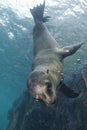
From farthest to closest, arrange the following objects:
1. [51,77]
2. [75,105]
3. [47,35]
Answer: [75,105]
[47,35]
[51,77]

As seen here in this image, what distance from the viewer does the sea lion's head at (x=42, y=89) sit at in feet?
11.6

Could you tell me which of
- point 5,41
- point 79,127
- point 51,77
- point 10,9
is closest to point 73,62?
point 5,41

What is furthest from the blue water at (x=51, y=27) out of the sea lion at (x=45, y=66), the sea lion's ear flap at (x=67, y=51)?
the sea lion's ear flap at (x=67, y=51)

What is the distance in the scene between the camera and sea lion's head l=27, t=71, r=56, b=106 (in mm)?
3545

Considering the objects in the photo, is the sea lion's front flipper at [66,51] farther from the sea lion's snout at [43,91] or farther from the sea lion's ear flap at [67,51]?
the sea lion's snout at [43,91]

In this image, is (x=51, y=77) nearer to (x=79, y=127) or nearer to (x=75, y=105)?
Answer: (x=79, y=127)

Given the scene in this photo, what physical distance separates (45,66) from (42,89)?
892mm

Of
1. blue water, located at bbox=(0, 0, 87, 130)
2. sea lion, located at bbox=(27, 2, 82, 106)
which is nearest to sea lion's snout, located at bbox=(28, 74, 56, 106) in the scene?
sea lion, located at bbox=(27, 2, 82, 106)

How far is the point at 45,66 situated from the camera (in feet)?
14.3

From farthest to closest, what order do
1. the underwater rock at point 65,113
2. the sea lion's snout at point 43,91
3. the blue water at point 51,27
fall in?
1. the blue water at point 51,27
2. the underwater rock at point 65,113
3. the sea lion's snout at point 43,91

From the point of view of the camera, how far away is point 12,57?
89.4ft

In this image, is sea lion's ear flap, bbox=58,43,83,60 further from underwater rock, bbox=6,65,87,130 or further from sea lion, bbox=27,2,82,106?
underwater rock, bbox=6,65,87,130

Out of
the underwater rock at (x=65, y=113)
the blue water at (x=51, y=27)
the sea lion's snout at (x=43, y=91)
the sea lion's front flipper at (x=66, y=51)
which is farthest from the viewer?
the blue water at (x=51, y=27)

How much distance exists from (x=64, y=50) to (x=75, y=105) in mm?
5535
